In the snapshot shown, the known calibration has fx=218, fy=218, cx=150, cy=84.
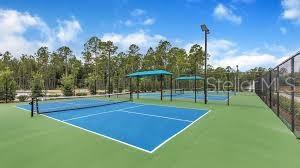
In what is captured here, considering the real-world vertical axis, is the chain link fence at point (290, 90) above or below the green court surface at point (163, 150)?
above

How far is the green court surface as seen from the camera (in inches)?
173

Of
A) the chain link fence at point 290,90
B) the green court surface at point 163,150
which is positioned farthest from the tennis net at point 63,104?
the chain link fence at point 290,90

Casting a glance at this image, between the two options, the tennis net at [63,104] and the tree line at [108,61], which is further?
the tree line at [108,61]

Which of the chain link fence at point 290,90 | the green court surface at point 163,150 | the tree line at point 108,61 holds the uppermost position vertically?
the tree line at point 108,61

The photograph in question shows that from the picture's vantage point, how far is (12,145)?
5.72 meters

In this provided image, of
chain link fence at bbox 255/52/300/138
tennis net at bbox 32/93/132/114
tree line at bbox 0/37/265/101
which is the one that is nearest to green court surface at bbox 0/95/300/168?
chain link fence at bbox 255/52/300/138

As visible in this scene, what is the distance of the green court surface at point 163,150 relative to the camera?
4.40 m

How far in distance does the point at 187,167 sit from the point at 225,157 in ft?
3.49

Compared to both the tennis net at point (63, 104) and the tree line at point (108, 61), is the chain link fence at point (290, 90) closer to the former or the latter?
the tennis net at point (63, 104)

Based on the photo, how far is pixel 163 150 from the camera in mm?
5211

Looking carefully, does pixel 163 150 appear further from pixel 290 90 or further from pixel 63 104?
pixel 63 104

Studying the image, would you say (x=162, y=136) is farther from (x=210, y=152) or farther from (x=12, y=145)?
(x=12, y=145)

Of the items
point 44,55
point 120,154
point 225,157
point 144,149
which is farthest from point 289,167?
point 44,55

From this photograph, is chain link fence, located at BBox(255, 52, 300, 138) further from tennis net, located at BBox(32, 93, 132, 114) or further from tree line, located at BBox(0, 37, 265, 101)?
tree line, located at BBox(0, 37, 265, 101)
